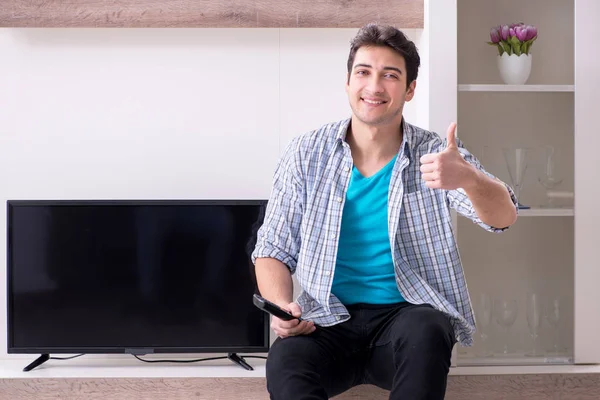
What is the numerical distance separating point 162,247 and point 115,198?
32 cm

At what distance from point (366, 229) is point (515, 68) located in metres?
0.88

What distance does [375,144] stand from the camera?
2.10m

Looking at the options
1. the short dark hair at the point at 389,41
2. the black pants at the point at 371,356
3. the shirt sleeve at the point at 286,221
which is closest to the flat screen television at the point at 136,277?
the shirt sleeve at the point at 286,221

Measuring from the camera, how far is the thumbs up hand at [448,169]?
1.71 metres

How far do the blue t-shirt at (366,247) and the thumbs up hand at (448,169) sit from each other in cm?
33

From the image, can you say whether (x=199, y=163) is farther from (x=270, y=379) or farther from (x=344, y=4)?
(x=270, y=379)

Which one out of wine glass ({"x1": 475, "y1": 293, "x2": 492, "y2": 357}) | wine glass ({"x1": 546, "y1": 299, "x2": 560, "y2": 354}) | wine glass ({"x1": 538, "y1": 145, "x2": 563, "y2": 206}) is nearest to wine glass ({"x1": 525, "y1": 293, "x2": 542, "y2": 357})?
wine glass ({"x1": 546, "y1": 299, "x2": 560, "y2": 354})

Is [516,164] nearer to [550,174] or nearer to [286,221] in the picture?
A: [550,174]

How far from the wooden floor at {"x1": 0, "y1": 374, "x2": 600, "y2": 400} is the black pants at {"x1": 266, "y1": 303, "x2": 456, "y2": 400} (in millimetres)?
546

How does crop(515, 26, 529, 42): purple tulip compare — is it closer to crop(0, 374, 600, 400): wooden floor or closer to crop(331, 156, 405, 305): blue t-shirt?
crop(331, 156, 405, 305): blue t-shirt

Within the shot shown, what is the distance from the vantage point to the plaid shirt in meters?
2.01

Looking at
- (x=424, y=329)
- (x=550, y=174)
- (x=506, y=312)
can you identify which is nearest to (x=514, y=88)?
(x=550, y=174)

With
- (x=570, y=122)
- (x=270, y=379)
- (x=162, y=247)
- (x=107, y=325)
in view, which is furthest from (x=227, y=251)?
(x=570, y=122)

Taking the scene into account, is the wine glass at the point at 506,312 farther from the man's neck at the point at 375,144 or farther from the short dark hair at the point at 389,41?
the short dark hair at the point at 389,41
